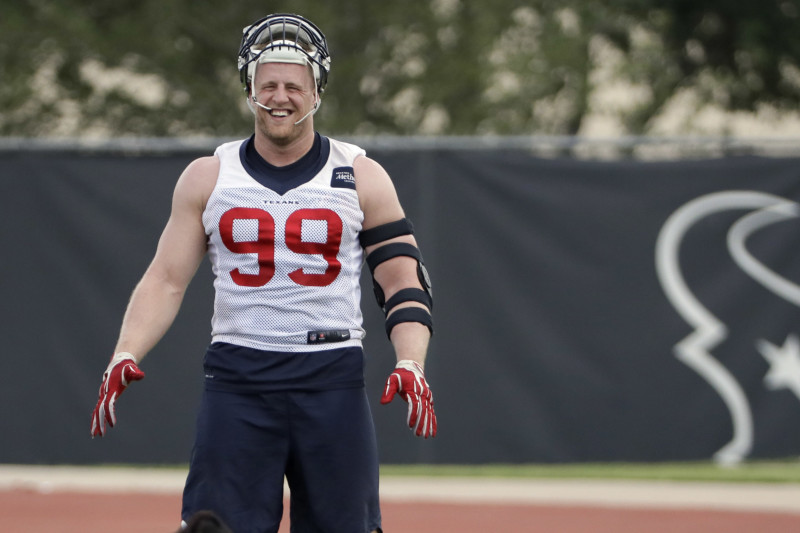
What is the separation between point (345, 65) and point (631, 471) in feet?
52.3

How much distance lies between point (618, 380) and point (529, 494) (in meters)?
1.13

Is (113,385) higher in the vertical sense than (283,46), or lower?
lower

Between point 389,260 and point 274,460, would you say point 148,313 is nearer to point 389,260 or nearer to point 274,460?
point 274,460

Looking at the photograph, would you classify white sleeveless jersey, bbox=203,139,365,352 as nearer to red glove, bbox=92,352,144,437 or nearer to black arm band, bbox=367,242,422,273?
black arm band, bbox=367,242,422,273

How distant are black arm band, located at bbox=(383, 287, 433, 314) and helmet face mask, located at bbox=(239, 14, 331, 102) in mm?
720

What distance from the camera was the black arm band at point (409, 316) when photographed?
4500 mm

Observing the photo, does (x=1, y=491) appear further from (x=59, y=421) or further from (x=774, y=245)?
(x=774, y=245)

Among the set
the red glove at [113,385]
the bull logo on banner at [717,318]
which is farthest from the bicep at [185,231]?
the bull logo on banner at [717,318]

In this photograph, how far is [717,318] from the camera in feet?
31.4

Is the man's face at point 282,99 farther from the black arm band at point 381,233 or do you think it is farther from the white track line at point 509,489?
the white track line at point 509,489

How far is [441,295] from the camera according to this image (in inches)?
379

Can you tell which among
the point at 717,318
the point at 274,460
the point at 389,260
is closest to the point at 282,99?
the point at 389,260

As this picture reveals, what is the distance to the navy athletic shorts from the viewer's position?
4.36 m

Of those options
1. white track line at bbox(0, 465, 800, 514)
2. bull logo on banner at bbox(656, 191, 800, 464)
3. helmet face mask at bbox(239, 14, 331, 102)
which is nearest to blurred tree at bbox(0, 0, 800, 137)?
bull logo on banner at bbox(656, 191, 800, 464)
